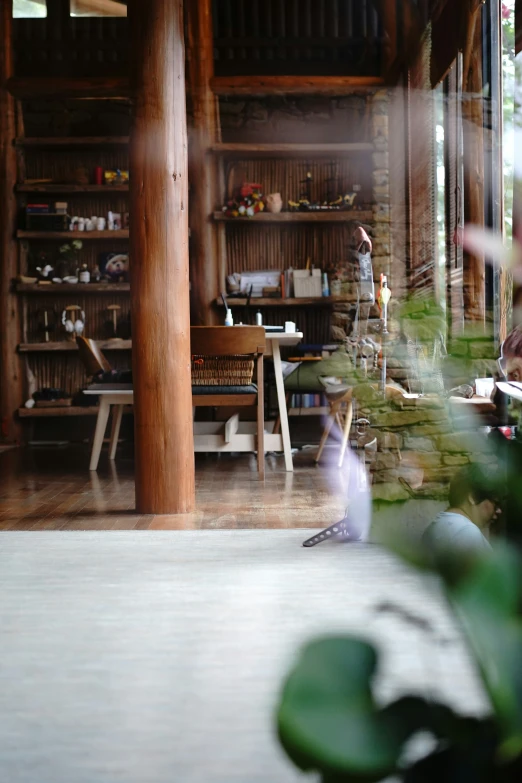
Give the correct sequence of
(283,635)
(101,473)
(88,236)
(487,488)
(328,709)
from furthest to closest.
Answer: (88,236), (101,473), (283,635), (487,488), (328,709)

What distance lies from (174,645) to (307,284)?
612cm

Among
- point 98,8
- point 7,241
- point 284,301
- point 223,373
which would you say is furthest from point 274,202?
point 223,373

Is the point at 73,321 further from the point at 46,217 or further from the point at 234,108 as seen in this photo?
the point at 234,108

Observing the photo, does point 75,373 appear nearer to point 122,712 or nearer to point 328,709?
point 122,712

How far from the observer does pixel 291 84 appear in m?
7.54

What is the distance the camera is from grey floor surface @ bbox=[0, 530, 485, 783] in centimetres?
138

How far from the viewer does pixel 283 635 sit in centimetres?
203

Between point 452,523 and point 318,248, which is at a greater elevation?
point 318,248

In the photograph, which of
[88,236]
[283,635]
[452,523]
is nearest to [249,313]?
[88,236]

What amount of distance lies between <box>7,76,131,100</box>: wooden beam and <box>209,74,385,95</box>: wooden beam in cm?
85

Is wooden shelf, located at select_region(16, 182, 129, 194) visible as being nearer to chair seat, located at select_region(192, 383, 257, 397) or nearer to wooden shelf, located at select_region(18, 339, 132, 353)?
wooden shelf, located at select_region(18, 339, 132, 353)

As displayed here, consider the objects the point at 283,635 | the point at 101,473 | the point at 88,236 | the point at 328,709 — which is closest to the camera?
the point at 328,709

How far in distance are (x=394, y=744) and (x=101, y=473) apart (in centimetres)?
526

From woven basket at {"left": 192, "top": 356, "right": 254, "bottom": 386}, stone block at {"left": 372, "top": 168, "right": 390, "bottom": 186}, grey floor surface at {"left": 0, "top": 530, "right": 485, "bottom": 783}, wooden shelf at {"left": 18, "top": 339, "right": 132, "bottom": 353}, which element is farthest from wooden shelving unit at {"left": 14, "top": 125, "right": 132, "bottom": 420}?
grey floor surface at {"left": 0, "top": 530, "right": 485, "bottom": 783}
